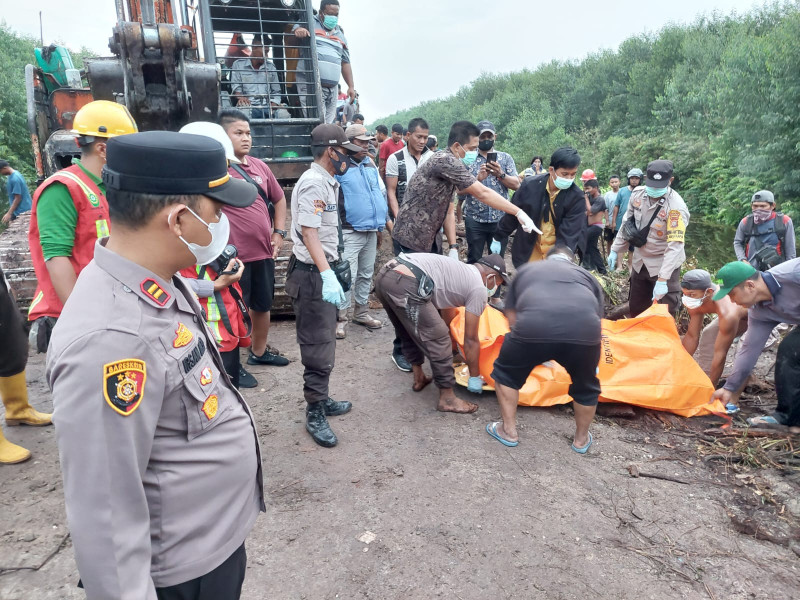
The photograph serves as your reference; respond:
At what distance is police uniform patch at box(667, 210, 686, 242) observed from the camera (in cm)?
484

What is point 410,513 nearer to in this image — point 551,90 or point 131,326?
point 131,326

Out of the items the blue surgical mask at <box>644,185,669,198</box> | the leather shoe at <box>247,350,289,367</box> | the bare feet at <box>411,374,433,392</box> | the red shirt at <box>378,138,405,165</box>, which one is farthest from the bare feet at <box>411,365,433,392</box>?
the red shirt at <box>378,138,405,165</box>

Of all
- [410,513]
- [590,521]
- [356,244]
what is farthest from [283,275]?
[590,521]

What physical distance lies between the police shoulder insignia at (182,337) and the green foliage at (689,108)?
636 inches

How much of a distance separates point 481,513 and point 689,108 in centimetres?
3099

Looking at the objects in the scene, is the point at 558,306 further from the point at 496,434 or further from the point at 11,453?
the point at 11,453

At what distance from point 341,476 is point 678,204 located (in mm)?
4000

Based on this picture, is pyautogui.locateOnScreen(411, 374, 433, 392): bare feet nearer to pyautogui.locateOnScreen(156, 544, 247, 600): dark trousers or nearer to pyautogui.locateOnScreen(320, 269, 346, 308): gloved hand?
pyautogui.locateOnScreen(320, 269, 346, 308): gloved hand

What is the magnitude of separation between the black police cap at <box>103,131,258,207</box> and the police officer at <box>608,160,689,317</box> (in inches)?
185

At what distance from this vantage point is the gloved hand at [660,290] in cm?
488

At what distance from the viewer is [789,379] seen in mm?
3801

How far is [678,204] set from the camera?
4973mm

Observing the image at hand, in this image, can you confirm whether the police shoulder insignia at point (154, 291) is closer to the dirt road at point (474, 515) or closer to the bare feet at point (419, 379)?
the dirt road at point (474, 515)

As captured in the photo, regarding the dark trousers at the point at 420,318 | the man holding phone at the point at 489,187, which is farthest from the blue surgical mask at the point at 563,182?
the dark trousers at the point at 420,318
